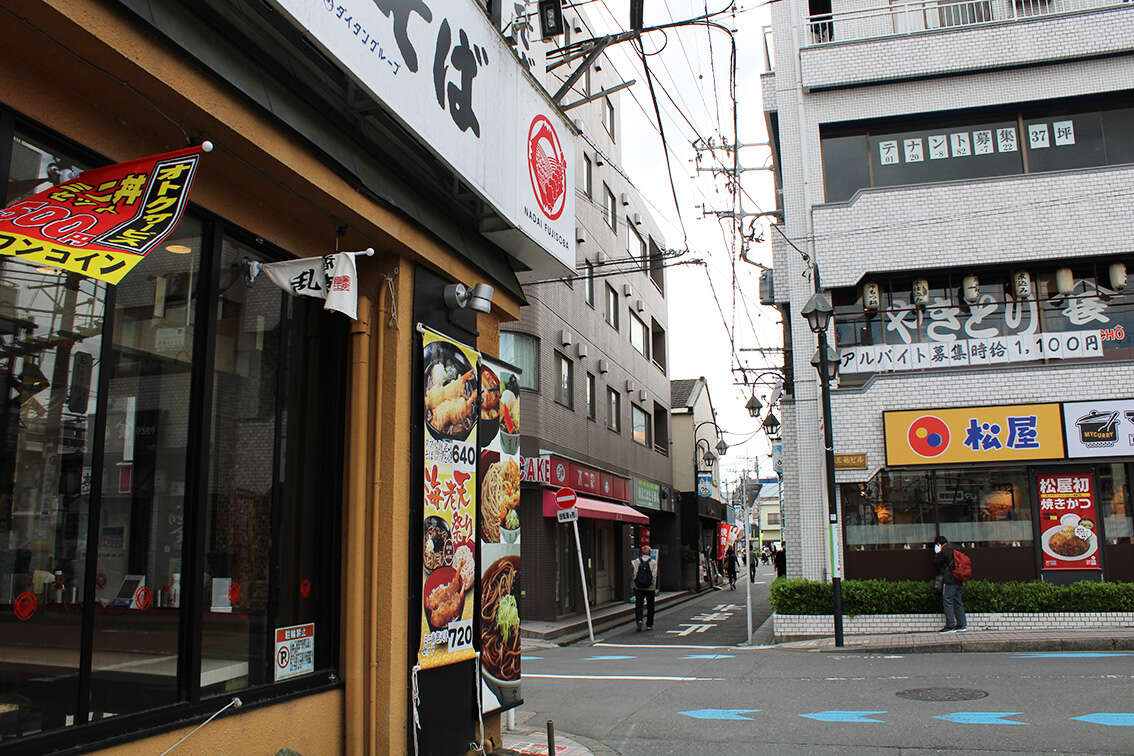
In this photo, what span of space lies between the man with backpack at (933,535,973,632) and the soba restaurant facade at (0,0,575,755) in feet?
34.5

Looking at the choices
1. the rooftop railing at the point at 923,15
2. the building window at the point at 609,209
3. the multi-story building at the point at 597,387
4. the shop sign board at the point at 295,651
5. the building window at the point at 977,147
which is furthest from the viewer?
the building window at the point at 609,209

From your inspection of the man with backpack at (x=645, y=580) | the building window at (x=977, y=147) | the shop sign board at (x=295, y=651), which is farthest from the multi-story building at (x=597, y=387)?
the shop sign board at (x=295, y=651)

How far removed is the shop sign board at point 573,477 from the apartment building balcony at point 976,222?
792cm

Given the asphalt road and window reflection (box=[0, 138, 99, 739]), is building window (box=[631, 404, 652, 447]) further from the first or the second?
window reflection (box=[0, 138, 99, 739])

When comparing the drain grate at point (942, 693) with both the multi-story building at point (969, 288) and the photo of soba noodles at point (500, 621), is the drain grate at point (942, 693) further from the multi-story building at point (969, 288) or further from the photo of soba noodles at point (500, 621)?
the multi-story building at point (969, 288)

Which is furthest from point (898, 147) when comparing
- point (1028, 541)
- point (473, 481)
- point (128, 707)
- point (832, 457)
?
point (128, 707)

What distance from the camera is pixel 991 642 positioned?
13523mm

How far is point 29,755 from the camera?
3.99 meters

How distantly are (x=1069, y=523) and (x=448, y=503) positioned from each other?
13577mm

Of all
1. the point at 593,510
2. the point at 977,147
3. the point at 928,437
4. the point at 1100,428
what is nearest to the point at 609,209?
the point at 593,510

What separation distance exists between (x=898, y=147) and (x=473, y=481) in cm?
1411

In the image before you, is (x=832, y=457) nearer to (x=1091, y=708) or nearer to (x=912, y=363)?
(x=912, y=363)

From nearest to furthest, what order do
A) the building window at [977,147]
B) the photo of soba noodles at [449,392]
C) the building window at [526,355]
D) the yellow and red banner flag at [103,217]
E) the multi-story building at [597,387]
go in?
1. the yellow and red banner flag at [103,217]
2. the photo of soba noodles at [449,392]
3. the building window at [977,147]
4. the multi-story building at [597,387]
5. the building window at [526,355]

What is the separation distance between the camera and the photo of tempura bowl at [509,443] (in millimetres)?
8000
